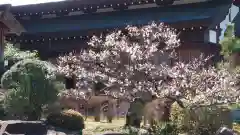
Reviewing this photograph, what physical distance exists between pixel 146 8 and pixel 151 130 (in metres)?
10.2

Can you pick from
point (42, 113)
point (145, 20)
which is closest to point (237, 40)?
point (145, 20)

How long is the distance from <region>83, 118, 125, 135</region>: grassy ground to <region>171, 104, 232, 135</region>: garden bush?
2312 millimetres

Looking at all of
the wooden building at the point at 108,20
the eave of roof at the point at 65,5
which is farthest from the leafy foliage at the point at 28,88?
the eave of roof at the point at 65,5

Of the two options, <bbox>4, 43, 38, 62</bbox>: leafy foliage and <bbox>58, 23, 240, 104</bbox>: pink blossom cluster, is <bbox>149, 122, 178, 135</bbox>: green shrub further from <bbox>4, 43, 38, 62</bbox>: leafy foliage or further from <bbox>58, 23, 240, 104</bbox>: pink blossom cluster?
<bbox>4, 43, 38, 62</bbox>: leafy foliage

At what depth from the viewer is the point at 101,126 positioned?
14227 millimetres

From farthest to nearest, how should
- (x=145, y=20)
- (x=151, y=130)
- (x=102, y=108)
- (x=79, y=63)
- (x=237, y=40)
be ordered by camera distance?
(x=145, y=20) → (x=237, y=40) → (x=102, y=108) → (x=79, y=63) → (x=151, y=130)

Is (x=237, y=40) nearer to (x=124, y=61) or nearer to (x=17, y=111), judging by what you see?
(x=124, y=61)

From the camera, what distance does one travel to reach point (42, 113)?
1340 centimetres

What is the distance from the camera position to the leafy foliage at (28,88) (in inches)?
497

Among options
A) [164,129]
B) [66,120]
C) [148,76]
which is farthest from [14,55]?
[164,129]

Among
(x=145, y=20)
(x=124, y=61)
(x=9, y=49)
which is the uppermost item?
(x=145, y=20)

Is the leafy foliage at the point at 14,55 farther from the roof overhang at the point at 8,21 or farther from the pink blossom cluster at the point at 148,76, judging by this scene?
the pink blossom cluster at the point at 148,76

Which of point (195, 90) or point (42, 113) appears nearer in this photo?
point (195, 90)

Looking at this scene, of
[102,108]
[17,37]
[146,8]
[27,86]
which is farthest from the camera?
[17,37]
